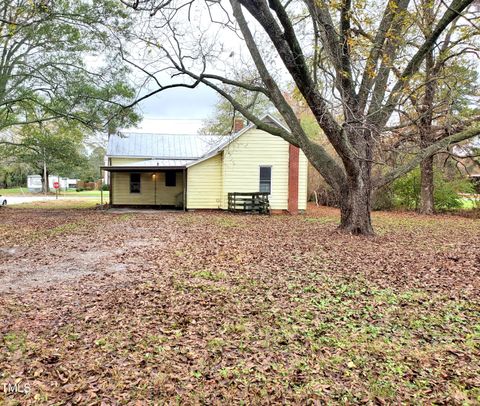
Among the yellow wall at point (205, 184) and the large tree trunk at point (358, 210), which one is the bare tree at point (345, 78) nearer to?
the large tree trunk at point (358, 210)

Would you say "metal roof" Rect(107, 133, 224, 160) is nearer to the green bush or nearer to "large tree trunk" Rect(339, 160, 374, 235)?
the green bush

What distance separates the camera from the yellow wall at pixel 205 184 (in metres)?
20.0

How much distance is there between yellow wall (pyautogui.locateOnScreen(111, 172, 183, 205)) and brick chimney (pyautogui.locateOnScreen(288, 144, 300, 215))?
7.76m

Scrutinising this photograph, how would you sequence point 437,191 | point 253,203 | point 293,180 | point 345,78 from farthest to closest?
point 437,191 < point 293,180 < point 253,203 < point 345,78

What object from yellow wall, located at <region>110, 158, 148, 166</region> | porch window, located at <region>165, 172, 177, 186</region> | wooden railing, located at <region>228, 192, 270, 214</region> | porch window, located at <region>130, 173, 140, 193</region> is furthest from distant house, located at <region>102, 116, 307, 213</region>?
yellow wall, located at <region>110, 158, 148, 166</region>

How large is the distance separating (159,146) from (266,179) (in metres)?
10.7

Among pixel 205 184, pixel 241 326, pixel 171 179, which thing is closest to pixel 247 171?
pixel 205 184

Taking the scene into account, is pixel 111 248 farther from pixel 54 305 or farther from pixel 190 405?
pixel 190 405

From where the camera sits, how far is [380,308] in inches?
193

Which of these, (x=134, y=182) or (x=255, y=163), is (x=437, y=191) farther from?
(x=134, y=182)

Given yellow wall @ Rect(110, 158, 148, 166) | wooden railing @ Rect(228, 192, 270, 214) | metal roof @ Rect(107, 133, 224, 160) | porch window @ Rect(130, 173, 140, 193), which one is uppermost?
metal roof @ Rect(107, 133, 224, 160)

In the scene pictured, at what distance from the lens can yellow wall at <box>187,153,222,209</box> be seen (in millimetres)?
19984

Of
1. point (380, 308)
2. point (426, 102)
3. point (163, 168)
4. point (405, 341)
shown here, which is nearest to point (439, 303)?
point (380, 308)

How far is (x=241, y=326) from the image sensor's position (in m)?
4.34
